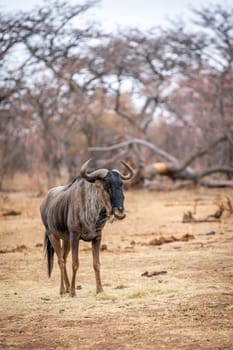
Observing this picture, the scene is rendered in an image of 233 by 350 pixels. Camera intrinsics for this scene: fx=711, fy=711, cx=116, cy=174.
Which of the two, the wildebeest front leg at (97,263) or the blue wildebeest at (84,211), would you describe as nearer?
the blue wildebeest at (84,211)

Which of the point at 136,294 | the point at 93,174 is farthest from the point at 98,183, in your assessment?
the point at 136,294

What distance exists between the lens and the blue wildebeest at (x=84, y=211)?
689cm

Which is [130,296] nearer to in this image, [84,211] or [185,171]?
[84,211]

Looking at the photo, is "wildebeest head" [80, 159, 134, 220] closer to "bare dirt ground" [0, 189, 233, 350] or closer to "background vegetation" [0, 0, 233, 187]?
A: "bare dirt ground" [0, 189, 233, 350]

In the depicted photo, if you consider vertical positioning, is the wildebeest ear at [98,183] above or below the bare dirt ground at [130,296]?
above

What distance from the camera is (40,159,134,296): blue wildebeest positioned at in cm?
689

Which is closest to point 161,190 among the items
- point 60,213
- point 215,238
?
point 215,238

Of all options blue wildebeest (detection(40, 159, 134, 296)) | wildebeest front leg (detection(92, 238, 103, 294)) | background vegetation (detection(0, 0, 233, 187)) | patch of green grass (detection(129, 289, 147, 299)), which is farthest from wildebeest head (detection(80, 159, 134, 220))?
background vegetation (detection(0, 0, 233, 187))

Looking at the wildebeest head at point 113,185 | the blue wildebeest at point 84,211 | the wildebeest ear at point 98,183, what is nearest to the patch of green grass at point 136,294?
the blue wildebeest at point 84,211

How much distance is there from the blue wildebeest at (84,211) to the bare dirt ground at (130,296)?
395 mm

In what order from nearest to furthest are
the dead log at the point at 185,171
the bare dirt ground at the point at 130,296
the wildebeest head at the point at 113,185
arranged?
the bare dirt ground at the point at 130,296, the wildebeest head at the point at 113,185, the dead log at the point at 185,171

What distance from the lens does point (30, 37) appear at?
22.4 m

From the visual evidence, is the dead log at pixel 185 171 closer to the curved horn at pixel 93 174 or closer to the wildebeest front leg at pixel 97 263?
the wildebeest front leg at pixel 97 263

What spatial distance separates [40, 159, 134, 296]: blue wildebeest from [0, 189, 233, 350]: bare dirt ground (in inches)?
15.6
